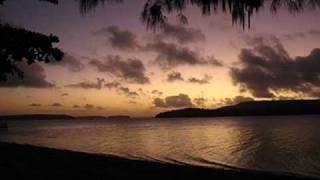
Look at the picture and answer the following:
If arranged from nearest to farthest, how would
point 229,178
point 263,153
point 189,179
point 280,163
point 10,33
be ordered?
point 10,33, point 189,179, point 229,178, point 280,163, point 263,153

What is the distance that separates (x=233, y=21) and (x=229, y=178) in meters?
12.8

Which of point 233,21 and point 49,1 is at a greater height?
point 49,1

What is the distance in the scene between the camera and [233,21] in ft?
17.0

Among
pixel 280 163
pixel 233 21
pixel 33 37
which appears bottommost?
pixel 280 163

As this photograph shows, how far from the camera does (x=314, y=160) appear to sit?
3372 centimetres

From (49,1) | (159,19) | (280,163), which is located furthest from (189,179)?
(280,163)

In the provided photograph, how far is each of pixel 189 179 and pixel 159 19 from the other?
1071cm

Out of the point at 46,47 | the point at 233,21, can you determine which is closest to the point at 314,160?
the point at 46,47

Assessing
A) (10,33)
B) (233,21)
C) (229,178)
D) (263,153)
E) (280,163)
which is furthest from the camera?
(263,153)

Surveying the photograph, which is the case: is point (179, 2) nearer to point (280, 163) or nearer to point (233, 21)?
point (233, 21)

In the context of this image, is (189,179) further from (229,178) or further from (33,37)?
(33,37)

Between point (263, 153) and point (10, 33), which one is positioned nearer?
point (10, 33)

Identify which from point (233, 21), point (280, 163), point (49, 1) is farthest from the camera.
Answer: point (280, 163)

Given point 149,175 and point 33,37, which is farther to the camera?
point 149,175
